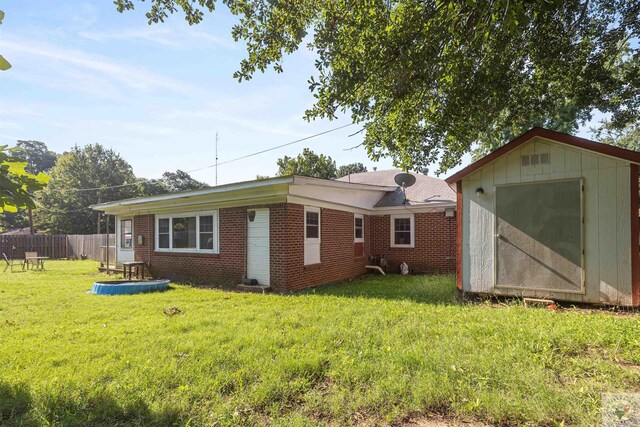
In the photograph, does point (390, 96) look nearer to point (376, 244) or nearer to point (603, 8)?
point (603, 8)

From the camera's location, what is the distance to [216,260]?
420 inches

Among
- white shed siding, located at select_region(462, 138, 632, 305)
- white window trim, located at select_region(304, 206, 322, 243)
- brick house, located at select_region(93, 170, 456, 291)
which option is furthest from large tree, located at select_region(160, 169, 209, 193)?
white shed siding, located at select_region(462, 138, 632, 305)

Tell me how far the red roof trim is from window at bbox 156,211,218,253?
24.7 feet

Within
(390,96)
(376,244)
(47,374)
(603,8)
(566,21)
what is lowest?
(47,374)

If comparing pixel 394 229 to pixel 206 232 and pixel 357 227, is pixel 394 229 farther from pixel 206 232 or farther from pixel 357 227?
pixel 206 232

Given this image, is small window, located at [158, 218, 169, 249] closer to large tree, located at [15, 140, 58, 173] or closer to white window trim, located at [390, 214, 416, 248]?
white window trim, located at [390, 214, 416, 248]

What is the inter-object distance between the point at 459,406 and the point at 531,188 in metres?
5.59

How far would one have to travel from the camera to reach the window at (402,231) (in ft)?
43.0

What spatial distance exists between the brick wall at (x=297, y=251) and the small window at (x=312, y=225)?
0.22 m

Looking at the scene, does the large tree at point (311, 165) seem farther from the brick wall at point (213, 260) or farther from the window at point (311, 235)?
the window at point (311, 235)

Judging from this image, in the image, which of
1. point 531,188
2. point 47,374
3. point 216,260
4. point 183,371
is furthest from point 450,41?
point 216,260

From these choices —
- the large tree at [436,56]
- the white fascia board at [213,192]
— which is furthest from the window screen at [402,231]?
the white fascia board at [213,192]

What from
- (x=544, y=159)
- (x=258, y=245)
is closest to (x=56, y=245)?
(x=258, y=245)

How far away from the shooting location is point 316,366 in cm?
384
